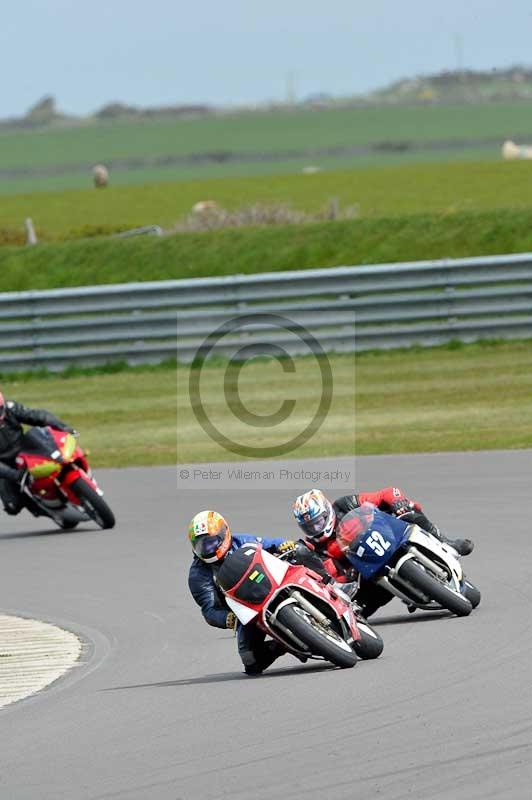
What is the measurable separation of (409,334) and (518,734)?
18.5 m

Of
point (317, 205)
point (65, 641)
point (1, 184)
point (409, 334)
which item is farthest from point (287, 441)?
point (1, 184)

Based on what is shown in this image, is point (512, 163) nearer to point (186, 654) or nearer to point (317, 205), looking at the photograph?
point (317, 205)

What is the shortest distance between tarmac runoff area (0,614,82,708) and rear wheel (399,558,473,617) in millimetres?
2107

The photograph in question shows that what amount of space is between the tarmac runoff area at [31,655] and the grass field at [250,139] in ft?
148

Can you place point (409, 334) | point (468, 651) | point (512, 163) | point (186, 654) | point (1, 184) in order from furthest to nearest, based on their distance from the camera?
point (1, 184), point (512, 163), point (409, 334), point (186, 654), point (468, 651)

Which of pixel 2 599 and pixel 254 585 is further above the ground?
pixel 254 585

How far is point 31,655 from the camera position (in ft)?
34.4

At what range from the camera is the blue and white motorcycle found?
10.1 metres

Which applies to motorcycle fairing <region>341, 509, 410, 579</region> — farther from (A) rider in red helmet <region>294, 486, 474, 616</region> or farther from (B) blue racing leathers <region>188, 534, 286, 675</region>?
(B) blue racing leathers <region>188, 534, 286, 675</region>

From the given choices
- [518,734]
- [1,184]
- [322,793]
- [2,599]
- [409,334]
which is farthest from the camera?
[1,184]

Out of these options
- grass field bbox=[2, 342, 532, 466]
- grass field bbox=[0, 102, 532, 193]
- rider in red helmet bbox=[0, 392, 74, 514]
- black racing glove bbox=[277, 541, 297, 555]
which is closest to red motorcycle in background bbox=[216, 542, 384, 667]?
black racing glove bbox=[277, 541, 297, 555]

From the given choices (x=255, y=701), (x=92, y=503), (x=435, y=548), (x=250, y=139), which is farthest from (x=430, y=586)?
(x=250, y=139)

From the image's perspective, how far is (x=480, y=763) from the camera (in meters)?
6.41

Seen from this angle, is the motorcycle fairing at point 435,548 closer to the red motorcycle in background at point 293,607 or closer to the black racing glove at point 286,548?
the black racing glove at point 286,548
